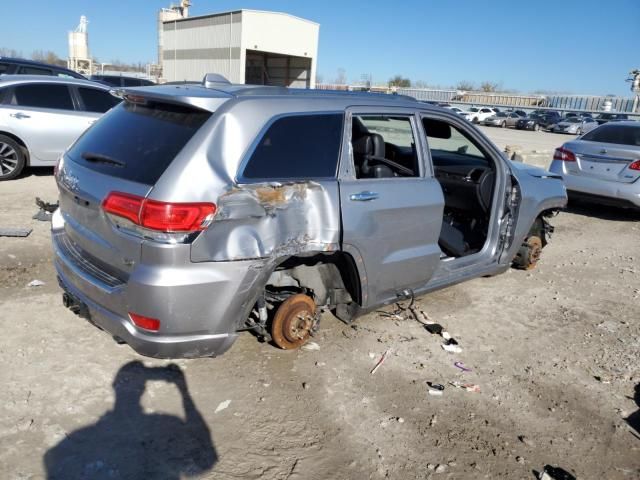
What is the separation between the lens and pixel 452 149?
5734 mm

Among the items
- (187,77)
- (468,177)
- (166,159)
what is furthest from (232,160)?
(187,77)

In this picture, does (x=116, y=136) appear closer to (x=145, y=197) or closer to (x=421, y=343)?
(x=145, y=197)

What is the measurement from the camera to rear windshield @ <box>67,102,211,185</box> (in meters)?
2.77

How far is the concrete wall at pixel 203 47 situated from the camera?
1294 inches

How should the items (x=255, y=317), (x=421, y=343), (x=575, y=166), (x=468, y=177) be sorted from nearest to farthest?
(x=255, y=317) < (x=421, y=343) < (x=468, y=177) < (x=575, y=166)

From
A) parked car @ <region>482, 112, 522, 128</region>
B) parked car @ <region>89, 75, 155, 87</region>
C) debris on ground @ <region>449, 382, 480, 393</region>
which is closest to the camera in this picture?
debris on ground @ <region>449, 382, 480, 393</region>

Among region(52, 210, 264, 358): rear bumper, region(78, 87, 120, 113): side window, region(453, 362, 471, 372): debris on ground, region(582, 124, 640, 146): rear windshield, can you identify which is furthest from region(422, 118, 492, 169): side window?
region(78, 87, 120, 113): side window

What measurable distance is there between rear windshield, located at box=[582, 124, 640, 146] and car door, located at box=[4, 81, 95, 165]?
8720mm

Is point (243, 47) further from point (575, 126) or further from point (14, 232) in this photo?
point (14, 232)

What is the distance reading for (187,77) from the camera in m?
36.9

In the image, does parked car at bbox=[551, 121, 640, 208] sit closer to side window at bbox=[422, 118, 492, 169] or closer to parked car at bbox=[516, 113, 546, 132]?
side window at bbox=[422, 118, 492, 169]

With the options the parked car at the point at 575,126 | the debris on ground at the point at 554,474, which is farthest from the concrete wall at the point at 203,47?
the debris on ground at the point at 554,474

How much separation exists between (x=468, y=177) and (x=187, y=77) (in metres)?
35.5

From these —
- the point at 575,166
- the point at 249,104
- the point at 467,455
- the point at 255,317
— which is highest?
the point at 249,104
